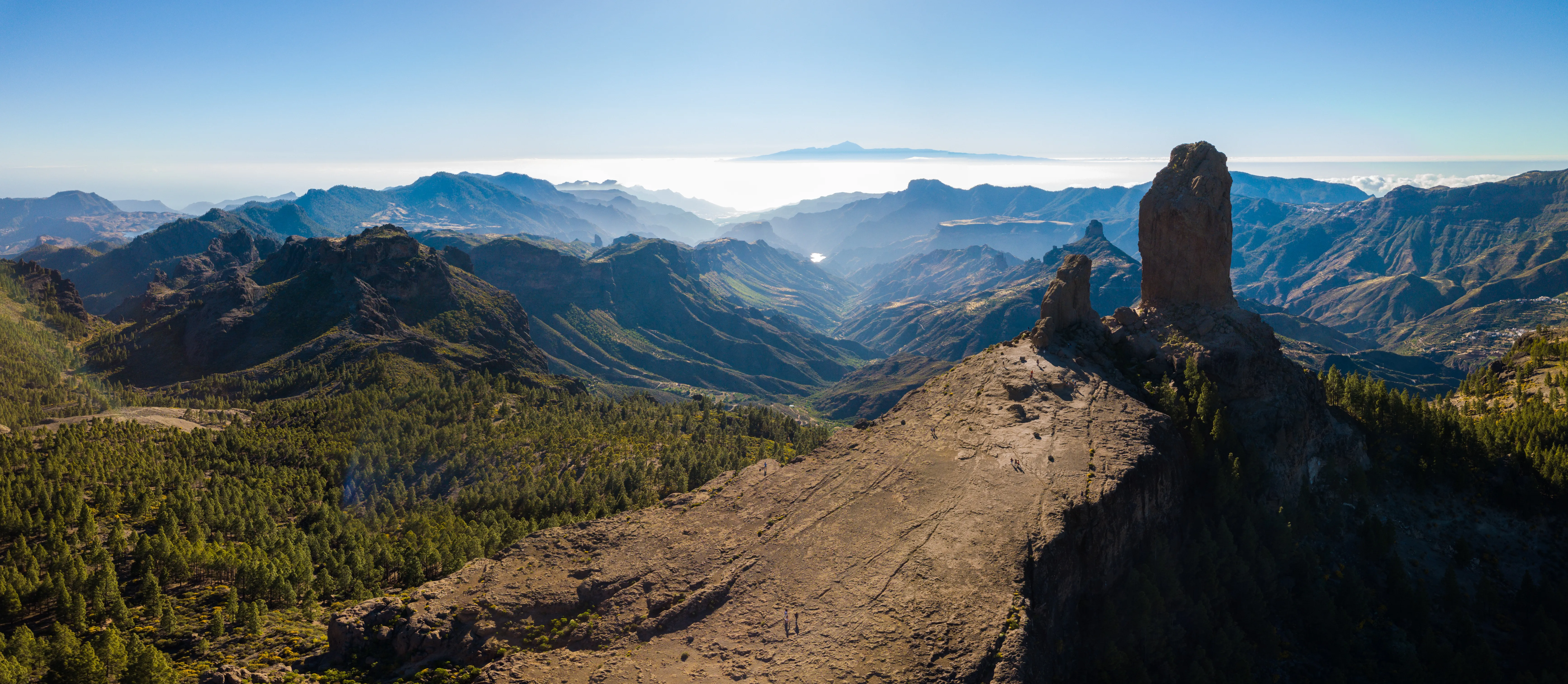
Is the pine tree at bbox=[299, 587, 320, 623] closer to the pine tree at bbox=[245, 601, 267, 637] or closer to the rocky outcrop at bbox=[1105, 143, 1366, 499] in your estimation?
the pine tree at bbox=[245, 601, 267, 637]

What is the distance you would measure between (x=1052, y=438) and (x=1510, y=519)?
198ft

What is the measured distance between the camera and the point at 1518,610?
6800cm

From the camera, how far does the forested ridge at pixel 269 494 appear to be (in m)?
57.9

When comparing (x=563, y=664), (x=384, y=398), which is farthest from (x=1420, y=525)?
(x=384, y=398)

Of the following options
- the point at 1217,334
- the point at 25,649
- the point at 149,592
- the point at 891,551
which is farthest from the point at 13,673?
the point at 1217,334

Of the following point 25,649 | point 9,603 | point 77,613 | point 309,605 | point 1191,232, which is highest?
point 1191,232

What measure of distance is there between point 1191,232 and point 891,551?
209ft

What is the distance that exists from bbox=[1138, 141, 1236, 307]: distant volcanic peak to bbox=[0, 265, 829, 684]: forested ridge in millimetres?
77741

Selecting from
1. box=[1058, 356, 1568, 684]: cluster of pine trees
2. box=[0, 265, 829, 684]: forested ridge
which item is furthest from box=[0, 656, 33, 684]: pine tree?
box=[1058, 356, 1568, 684]: cluster of pine trees

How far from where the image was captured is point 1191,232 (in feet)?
286

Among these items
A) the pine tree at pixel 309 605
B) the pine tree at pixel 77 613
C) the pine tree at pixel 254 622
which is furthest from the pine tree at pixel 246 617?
the pine tree at pixel 77 613

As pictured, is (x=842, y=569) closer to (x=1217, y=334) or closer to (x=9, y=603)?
(x=1217, y=334)

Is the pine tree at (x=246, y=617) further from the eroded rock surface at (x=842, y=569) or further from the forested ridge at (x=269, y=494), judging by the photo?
the eroded rock surface at (x=842, y=569)

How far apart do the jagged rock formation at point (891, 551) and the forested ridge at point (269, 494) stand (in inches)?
324
